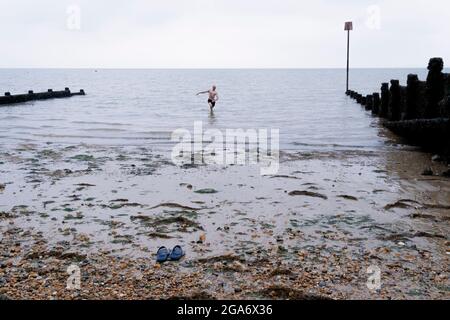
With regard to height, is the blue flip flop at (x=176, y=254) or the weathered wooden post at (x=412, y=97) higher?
the weathered wooden post at (x=412, y=97)

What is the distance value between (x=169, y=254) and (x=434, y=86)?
9.42 m

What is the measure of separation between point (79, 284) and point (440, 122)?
28.6ft

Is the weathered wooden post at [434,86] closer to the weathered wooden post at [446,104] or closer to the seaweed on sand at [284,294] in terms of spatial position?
the weathered wooden post at [446,104]

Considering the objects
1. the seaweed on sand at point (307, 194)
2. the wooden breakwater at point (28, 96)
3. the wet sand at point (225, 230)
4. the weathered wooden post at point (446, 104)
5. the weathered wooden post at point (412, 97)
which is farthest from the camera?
the wooden breakwater at point (28, 96)

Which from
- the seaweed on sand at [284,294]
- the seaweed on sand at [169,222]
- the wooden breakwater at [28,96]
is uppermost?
the wooden breakwater at [28,96]

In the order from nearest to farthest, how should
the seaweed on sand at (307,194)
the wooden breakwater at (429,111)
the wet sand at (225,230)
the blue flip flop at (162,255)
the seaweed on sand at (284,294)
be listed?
the seaweed on sand at (284,294), the wet sand at (225,230), the blue flip flop at (162,255), the seaweed on sand at (307,194), the wooden breakwater at (429,111)

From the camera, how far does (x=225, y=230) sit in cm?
556

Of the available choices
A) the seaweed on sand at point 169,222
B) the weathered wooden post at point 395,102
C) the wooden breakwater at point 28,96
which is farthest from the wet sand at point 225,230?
the wooden breakwater at point 28,96

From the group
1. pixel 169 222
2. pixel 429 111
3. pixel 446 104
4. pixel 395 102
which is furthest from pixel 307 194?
pixel 395 102

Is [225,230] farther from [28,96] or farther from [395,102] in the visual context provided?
[28,96]

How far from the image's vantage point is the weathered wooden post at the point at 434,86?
36.2 ft

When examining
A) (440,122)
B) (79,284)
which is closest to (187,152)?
(440,122)
